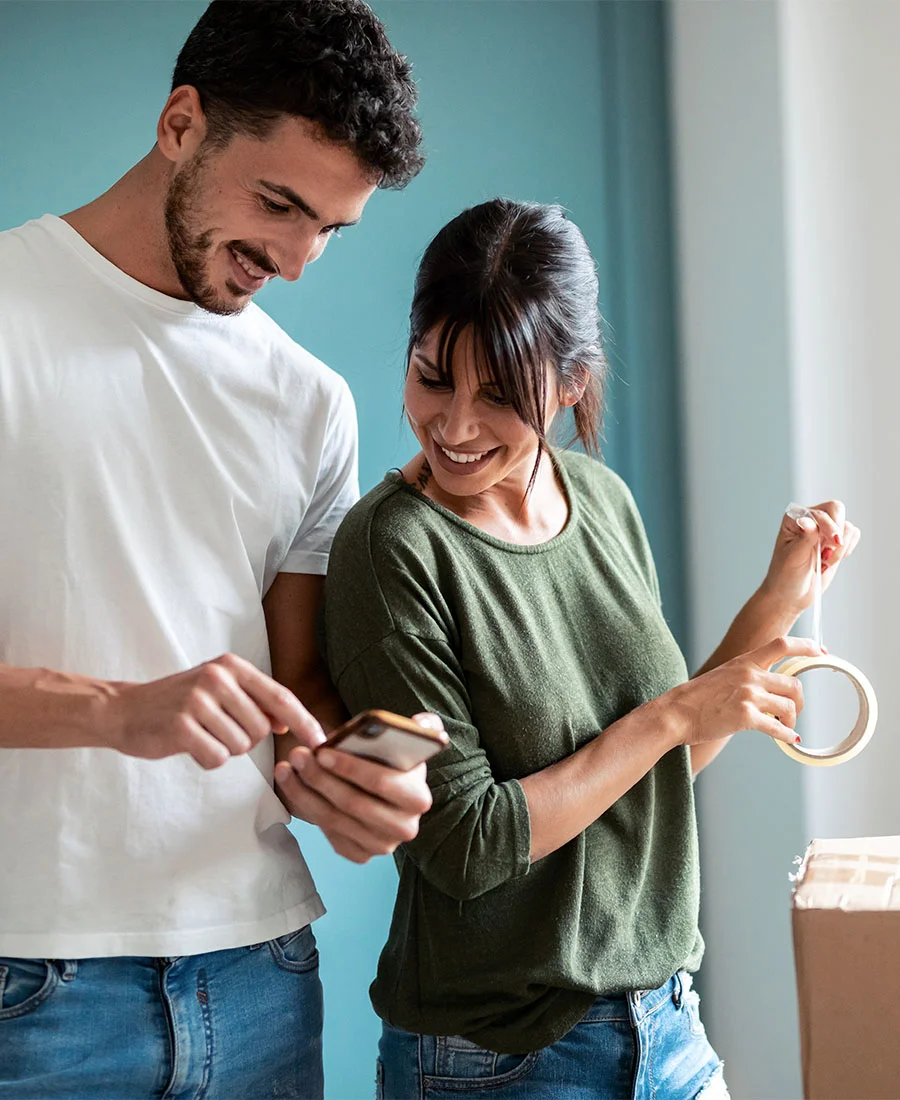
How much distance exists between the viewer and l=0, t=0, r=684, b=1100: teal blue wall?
1.63 m

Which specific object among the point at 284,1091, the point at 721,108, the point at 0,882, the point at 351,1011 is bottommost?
the point at 351,1011

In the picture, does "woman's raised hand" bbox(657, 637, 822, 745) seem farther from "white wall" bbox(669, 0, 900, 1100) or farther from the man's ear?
the man's ear

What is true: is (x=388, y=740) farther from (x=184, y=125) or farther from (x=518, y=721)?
(x=184, y=125)

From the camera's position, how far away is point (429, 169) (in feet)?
6.04

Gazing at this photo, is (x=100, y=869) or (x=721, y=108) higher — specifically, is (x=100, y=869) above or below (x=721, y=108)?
below

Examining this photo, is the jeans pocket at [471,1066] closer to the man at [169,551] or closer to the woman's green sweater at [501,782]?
the woman's green sweater at [501,782]

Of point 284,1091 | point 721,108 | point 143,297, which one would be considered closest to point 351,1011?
point 284,1091

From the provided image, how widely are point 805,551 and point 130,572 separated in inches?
28.9

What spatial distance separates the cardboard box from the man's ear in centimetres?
85

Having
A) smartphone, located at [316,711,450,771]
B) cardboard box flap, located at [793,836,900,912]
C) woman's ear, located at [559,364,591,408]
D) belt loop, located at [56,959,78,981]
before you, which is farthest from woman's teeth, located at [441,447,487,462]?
belt loop, located at [56,959,78,981]

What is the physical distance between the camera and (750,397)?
184cm

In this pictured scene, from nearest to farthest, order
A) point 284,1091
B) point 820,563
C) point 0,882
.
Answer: point 0,882 → point 284,1091 → point 820,563

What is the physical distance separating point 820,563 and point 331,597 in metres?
0.56

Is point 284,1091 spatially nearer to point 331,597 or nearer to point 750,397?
point 331,597
